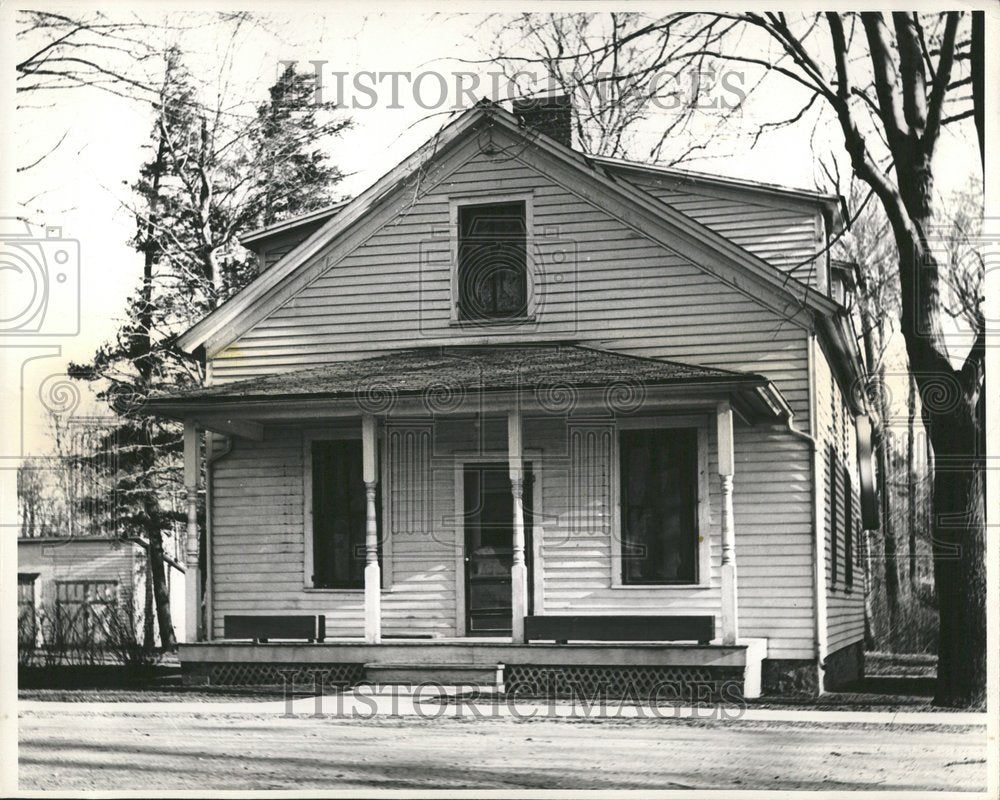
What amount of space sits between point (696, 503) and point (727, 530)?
1.35m

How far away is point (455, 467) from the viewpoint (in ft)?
57.2

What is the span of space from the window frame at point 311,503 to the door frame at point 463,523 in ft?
2.92

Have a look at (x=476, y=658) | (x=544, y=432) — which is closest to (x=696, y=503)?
(x=544, y=432)

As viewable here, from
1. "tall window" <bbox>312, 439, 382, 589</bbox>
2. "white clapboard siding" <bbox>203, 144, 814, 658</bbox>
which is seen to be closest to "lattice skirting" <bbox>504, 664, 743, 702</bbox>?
"white clapboard siding" <bbox>203, 144, 814, 658</bbox>

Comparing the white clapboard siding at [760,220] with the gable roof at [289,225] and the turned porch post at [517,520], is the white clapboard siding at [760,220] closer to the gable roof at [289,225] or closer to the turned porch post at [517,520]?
the gable roof at [289,225]

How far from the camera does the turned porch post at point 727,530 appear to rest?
15102mm

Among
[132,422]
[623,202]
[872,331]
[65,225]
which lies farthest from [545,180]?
[872,331]

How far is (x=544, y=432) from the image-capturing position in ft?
56.7

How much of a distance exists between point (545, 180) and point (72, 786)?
9486mm

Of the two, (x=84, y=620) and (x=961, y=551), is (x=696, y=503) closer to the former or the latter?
(x=961, y=551)

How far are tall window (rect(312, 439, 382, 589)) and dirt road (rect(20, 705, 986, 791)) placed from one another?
4.06 metres

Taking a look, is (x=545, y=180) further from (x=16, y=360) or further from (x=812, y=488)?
A: (x=16, y=360)

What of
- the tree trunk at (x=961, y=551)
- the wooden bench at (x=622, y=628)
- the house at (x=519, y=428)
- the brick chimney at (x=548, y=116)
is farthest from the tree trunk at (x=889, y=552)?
the wooden bench at (x=622, y=628)

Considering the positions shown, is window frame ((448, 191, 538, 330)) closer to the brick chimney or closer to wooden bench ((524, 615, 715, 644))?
the brick chimney
